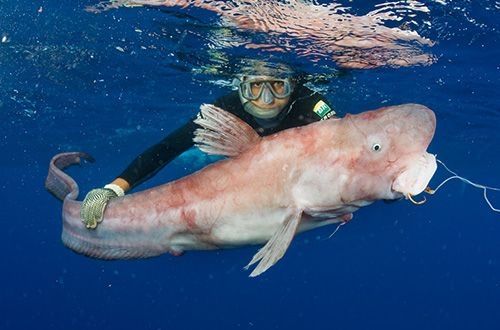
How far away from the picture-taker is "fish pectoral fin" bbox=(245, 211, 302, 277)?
10.7ft

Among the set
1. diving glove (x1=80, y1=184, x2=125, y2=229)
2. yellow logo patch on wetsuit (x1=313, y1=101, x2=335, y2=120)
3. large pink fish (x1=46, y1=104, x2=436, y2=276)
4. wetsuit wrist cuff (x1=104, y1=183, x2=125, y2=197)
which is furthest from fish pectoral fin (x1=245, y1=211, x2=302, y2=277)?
yellow logo patch on wetsuit (x1=313, y1=101, x2=335, y2=120)

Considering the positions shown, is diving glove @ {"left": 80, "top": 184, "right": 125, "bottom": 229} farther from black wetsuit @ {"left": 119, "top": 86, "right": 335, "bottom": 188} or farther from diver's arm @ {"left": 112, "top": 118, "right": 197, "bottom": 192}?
black wetsuit @ {"left": 119, "top": 86, "right": 335, "bottom": 188}

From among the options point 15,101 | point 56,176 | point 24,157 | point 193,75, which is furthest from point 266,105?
point 24,157

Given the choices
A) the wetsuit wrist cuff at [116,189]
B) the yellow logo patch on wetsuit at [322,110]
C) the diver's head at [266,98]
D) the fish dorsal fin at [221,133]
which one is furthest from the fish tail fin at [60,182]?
the yellow logo patch on wetsuit at [322,110]

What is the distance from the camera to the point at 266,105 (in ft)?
21.3

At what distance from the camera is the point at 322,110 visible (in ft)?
19.9

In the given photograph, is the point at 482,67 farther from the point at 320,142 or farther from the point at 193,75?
the point at 320,142

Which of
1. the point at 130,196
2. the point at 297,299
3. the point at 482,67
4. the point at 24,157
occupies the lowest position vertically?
the point at 297,299

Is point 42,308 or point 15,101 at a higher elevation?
point 15,101

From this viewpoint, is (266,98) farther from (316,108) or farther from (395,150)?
(395,150)

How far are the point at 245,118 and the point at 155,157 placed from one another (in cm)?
219

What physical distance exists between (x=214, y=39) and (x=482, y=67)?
7469 mm

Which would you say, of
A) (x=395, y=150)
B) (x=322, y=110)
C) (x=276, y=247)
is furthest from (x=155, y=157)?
(x=395, y=150)

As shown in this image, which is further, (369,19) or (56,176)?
(369,19)
